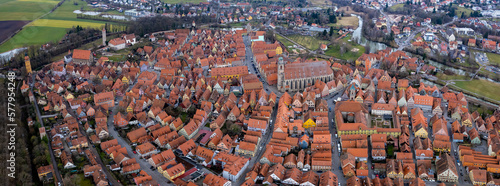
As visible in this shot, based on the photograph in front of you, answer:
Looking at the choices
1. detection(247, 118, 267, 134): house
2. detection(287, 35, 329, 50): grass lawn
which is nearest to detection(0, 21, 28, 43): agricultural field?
detection(247, 118, 267, 134): house

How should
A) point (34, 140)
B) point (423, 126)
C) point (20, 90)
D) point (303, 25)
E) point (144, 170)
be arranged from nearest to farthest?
point (144, 170) → point (34, 140) → point (423, 126) → point (20, 90) → point (303, 25)

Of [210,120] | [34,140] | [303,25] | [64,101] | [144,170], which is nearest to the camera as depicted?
[144,170]

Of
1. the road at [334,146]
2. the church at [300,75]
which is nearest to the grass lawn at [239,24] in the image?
the church at [300,75]

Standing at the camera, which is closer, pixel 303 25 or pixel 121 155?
pixel 121 155

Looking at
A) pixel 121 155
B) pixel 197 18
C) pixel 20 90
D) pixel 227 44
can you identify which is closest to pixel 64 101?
pixel 20 90

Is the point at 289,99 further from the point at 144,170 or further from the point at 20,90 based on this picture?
the point at 20,90

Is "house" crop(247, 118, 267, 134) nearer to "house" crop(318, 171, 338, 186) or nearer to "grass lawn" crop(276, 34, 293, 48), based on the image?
"house" crop(318, 171, 338, 186)

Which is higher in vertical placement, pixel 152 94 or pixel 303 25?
pixel 303 25
